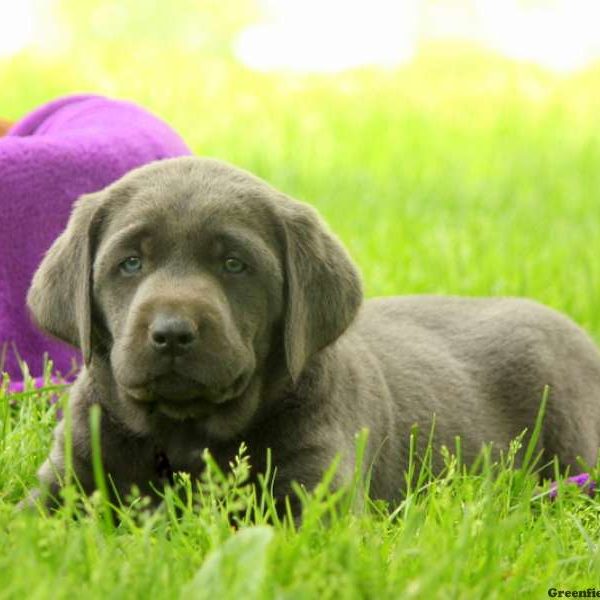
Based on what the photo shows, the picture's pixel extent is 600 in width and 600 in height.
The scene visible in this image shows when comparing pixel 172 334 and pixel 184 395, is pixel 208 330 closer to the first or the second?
pixel 172 334

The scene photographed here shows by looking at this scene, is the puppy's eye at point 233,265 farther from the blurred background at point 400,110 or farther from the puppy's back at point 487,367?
the blurred background at point 400,110

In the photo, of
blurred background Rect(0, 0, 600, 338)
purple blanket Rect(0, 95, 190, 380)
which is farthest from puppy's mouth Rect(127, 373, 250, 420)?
blurred background Rect(0, 0, 600, 338)

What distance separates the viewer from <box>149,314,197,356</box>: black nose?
3.71m

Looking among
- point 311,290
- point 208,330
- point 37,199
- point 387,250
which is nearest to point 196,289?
point 208,330

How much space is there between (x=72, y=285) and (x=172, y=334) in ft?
2.00

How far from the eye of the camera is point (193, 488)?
4.12 m

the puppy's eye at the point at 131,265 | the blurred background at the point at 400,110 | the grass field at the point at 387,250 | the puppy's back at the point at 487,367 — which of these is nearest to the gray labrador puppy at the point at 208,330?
the puppy's eye at the point at 131,265

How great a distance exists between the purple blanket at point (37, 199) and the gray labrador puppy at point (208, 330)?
3.49 ft

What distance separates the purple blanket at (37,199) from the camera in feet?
17.7

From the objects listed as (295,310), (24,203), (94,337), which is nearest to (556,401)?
(295,310)

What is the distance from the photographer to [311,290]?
4180 millimetres

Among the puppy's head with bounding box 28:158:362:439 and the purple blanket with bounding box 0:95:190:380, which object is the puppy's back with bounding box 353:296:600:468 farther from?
the purple blanket with bounding box 0:95:190:380

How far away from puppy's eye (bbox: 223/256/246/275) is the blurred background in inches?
117

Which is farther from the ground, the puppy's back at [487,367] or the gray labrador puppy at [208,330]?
the gray labrador puppy at [208,330]
